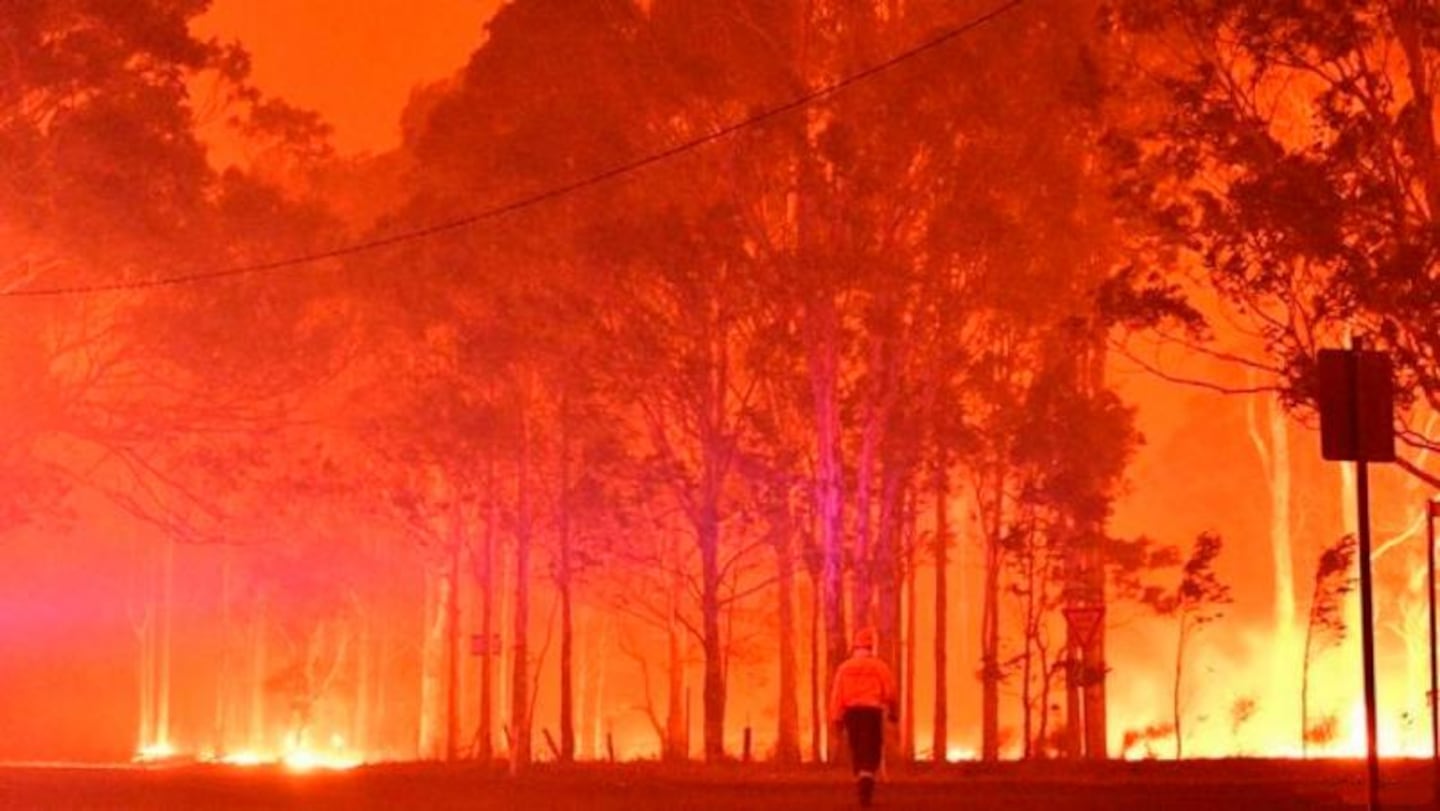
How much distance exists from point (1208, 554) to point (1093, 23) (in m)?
8.77

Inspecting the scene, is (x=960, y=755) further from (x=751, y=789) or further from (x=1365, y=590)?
(x=1365, y=590)

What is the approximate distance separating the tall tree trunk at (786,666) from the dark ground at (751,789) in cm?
697

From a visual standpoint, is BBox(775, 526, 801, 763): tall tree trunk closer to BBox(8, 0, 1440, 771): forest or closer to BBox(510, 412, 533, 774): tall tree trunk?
BBox(8, 0, 1440, 771): forest

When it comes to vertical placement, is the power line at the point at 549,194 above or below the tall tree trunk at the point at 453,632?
above

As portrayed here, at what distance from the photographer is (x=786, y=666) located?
40.7m

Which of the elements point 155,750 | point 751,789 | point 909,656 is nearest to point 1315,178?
point 751,789

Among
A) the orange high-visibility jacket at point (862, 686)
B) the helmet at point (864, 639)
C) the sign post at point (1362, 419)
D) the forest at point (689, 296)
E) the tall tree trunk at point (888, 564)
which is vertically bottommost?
the orange high-visibility jacket at point (862, 686)

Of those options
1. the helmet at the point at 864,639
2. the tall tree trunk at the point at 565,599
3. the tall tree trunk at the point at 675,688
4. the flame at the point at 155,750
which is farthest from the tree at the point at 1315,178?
Answer: the flame at the point at 155,750

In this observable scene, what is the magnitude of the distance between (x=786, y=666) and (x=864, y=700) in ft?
63.4

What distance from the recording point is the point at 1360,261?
2180 centimetres

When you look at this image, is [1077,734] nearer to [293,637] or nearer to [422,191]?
[422,191]

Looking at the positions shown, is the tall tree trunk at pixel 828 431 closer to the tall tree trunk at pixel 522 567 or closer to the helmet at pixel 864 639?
the tall tree trunk at pixel 522 567

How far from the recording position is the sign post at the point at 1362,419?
502 inches

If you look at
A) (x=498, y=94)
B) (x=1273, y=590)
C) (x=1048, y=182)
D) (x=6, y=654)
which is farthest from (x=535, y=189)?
(x=6, y=654)
